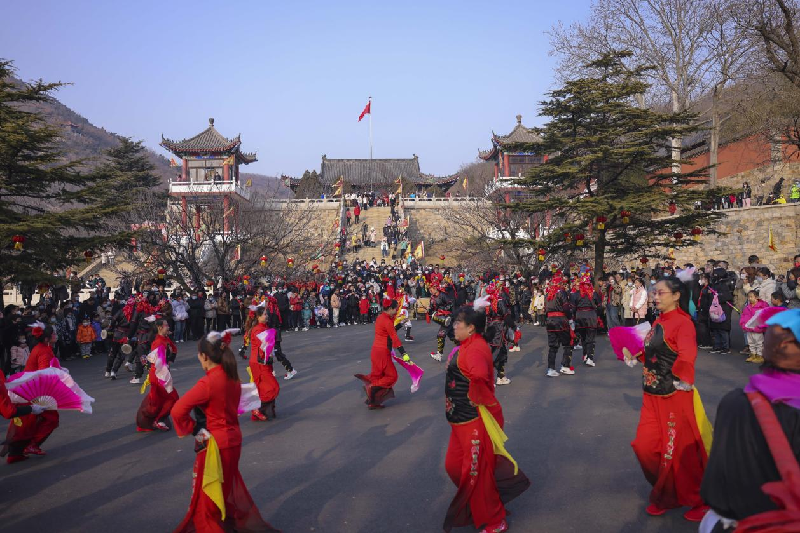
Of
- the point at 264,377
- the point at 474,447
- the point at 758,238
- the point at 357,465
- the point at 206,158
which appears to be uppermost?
the point at 206,158

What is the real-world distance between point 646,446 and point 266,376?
524cm

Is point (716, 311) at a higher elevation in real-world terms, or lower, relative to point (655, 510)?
higher

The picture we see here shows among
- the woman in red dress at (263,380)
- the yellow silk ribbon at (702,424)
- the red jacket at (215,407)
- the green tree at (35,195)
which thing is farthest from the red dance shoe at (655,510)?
the green tree at (35,195)

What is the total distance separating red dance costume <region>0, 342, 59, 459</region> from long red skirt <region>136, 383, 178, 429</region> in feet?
3.49

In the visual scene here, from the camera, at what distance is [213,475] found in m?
4.27

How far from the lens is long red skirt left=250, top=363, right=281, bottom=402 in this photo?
8.46 m

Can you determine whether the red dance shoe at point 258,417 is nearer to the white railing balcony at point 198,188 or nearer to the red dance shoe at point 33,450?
the red dance shoe at point 33,450

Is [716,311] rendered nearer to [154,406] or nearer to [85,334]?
[154,406]

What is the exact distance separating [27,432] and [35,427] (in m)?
0.10

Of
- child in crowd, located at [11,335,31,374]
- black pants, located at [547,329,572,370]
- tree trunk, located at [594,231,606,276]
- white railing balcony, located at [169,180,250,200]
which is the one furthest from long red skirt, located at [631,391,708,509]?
white railing balcony, located at [169,180,250,200]

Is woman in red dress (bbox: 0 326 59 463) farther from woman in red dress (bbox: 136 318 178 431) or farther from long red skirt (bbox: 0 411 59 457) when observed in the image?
woman in red dress (bbox: 136 318 178 431)

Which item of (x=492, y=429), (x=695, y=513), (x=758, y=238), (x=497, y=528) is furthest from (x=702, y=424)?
(x=758, y=238)

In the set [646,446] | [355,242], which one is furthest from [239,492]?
[355,242]

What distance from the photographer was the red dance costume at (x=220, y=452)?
4281mm
